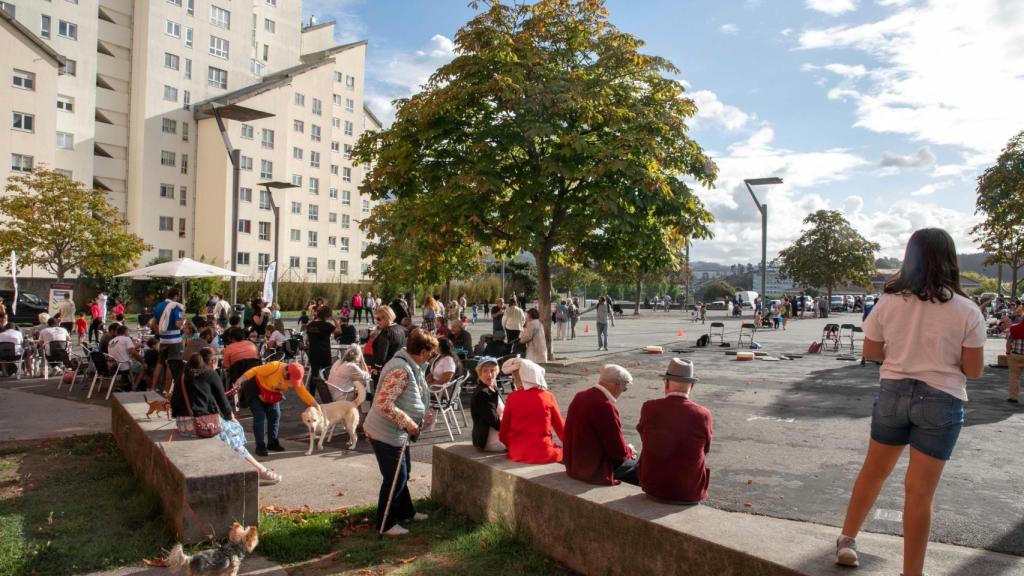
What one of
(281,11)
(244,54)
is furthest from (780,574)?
(281,11)

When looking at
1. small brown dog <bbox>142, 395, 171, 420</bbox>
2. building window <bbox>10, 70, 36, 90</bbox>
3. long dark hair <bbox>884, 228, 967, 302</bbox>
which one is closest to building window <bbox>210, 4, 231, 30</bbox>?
building window <bbox>10, 70, 36, 90</bbox>

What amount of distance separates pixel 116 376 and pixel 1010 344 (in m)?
16.0

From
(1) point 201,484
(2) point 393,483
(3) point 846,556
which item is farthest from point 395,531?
(3) point 846,556

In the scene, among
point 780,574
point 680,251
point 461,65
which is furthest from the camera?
point 680,251

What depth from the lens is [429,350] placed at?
18.1 feet

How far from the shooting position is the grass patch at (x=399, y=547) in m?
4.75

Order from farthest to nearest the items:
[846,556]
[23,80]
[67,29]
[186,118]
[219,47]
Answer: [219,47], [186,118], [67,29], [23,80], [846,556]

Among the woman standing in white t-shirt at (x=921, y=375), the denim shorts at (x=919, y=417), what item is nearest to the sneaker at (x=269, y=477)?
the woman standing in white t-shirt at (x=921, y=375)

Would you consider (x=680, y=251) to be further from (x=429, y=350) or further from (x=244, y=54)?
(x=244, y=54)

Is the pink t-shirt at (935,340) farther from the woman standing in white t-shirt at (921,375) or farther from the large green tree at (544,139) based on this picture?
the large green tree at (544,139)

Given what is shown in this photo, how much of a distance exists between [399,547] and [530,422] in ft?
4.68

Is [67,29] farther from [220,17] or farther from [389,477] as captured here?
[389,477]

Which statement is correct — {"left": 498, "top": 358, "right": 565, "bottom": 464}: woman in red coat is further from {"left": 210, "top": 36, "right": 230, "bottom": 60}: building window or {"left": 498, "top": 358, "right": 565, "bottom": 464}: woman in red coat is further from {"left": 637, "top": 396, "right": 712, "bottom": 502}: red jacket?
{"left": 210, "top": 36, "right": 230, "bottom": 60}: building window

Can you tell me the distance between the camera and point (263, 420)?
8.33 meters
